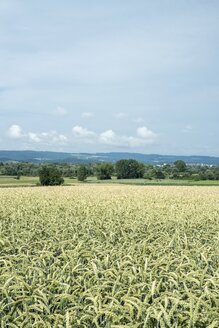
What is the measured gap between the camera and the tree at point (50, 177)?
5531 cm

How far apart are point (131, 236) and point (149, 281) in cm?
393

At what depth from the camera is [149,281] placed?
4238 millimetres

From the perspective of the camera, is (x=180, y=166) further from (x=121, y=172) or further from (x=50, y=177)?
(x=50, y=177)

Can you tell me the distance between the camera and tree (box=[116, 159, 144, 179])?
248 ft

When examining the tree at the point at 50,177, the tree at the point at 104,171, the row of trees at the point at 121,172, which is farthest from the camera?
the tree at the point at 104,171

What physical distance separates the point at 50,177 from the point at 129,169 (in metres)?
23.5

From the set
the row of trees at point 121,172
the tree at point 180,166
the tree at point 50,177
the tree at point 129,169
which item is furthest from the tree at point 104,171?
the tree at point 180,166

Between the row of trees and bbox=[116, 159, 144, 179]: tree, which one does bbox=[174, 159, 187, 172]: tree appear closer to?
the row of trees

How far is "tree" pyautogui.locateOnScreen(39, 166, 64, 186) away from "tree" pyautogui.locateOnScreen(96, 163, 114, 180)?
53.4 feet

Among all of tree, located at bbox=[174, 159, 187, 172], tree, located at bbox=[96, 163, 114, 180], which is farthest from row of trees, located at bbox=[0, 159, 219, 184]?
tree, located at bbox=[174, 159, 187, 172]

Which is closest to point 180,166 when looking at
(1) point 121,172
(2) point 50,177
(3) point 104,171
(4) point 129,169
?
(4) point 129,169

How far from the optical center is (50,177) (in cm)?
5556

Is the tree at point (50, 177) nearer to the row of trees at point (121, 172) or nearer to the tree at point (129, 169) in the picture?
the row of trees at point (121, 172)

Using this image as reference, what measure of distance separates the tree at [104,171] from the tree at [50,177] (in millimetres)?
16262
